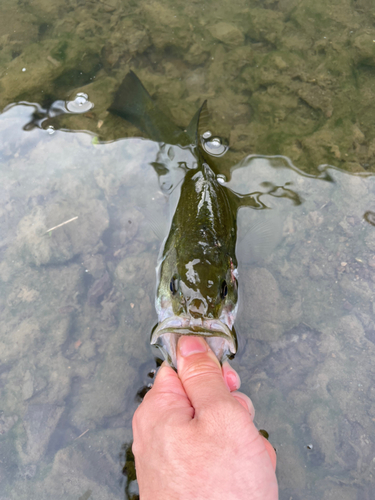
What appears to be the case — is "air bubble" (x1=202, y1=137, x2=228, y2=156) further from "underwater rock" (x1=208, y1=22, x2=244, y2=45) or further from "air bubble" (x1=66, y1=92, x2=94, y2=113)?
"underwater rock" (x1=208, y1=22, x2=244, y2=45)

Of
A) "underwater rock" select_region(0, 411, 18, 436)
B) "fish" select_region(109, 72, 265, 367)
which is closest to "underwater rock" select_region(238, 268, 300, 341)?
"fish" select_region(109, 72, 265, 367)

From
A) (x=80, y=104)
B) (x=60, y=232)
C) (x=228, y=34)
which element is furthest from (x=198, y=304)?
(x=228, y=34)

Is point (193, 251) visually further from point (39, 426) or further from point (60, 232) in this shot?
point (39, 426)

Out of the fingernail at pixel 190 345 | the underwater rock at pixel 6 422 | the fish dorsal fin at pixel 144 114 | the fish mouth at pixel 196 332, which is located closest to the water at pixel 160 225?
the underwater rock at pixel 6 422

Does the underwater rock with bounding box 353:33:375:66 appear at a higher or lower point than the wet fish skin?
higher

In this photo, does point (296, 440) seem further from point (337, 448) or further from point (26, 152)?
point (26, 152)

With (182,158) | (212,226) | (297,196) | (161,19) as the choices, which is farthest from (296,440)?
(161,19)

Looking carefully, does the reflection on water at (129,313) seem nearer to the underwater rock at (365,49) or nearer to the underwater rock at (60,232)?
the underwater rock at (60,232)
